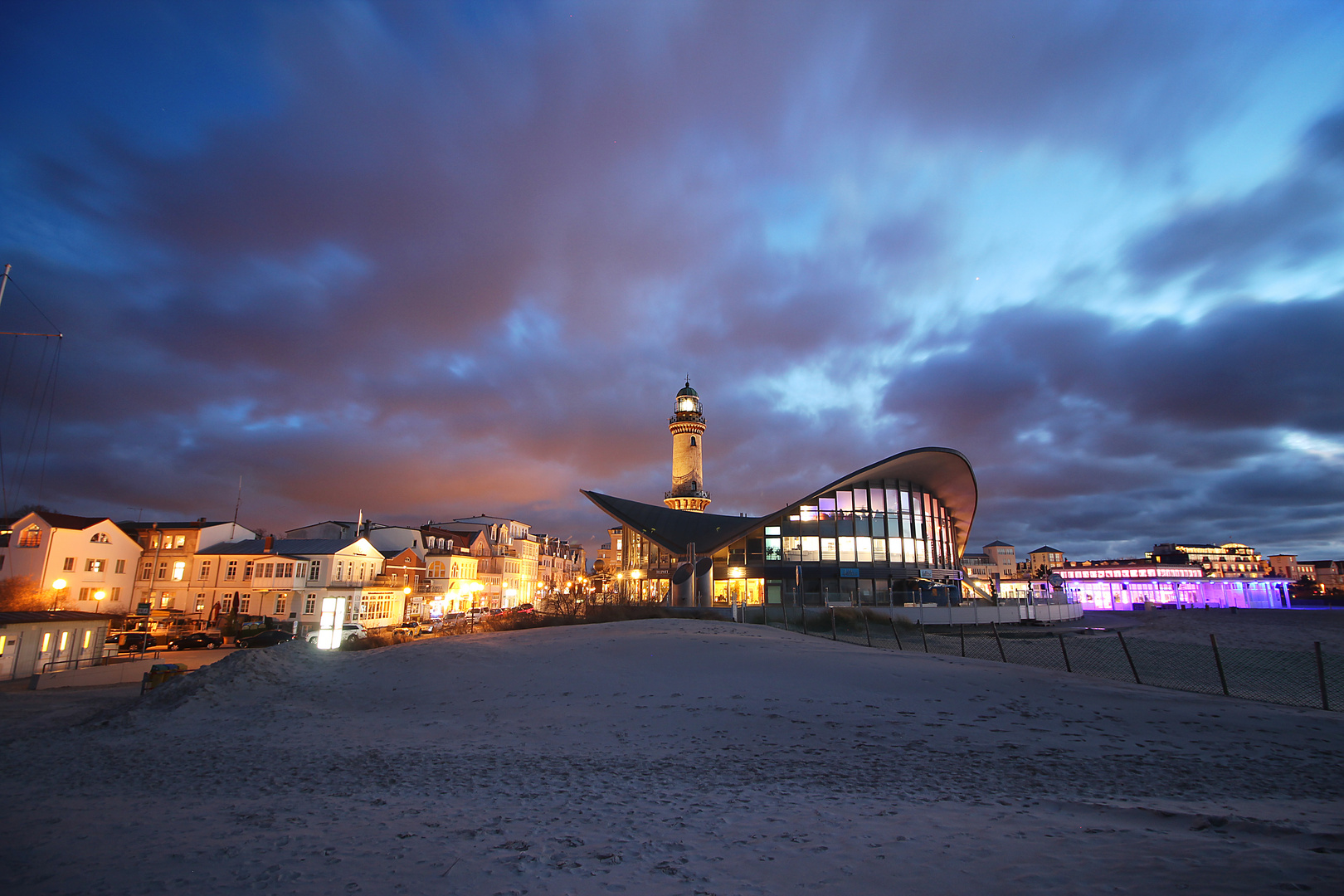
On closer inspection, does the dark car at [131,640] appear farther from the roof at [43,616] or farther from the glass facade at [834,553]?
the glass facade at [834,553]

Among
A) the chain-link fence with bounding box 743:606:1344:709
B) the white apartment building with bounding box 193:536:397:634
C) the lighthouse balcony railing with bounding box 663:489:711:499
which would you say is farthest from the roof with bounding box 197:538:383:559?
the lighthouse balcony railing with bounding box 663:489:711:499

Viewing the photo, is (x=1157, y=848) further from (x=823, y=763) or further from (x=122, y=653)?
(x=122, y=653)

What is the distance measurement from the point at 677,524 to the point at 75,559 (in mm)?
43313

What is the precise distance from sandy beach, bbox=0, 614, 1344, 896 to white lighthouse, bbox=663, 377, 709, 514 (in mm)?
66759

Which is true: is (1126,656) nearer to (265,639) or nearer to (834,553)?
(834,553)

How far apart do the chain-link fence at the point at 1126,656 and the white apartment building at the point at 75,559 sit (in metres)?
45.5

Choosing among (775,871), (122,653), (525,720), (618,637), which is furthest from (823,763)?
(122,653)

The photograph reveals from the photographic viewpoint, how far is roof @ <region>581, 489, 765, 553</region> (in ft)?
163

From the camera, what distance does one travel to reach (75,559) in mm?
42219

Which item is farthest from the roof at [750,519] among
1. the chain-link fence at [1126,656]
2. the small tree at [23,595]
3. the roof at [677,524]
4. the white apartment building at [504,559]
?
the small tree at [23,595]

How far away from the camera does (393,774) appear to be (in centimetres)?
805

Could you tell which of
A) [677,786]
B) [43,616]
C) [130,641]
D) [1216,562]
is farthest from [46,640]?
[1216,562]

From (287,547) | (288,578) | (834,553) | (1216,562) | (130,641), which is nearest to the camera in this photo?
(130,641)

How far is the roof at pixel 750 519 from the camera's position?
4841 cm
